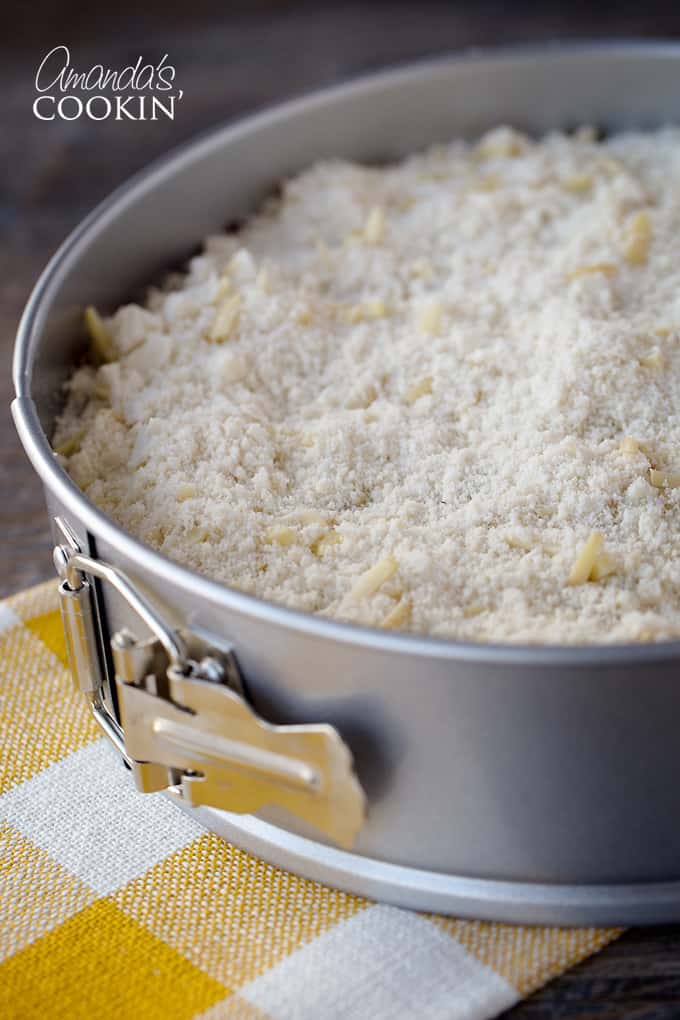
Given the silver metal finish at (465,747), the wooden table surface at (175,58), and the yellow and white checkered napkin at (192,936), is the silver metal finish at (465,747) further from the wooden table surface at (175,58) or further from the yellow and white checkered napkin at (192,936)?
the wooden table surface at (175,58)

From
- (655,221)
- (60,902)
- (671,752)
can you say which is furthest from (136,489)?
(655,221)

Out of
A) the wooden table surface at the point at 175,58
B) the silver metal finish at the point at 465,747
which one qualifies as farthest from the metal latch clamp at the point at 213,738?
the wooden table surface at the point at 175,58

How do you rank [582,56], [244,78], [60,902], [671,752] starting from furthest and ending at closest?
[244,78] < [582,56] < [60,902] < [671,752]

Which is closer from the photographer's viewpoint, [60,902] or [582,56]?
[60,902]

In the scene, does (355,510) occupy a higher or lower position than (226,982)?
higher

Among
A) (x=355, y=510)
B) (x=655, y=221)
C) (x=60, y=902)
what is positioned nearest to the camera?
(x=60, y=902)

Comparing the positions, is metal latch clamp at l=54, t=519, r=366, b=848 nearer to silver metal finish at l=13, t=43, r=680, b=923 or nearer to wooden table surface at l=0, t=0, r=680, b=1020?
silver metal finish at l=13, t=43, r=680, b=923

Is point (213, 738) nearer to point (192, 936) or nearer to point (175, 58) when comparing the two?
point (192, 936)

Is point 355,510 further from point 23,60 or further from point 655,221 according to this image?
point 23,60
